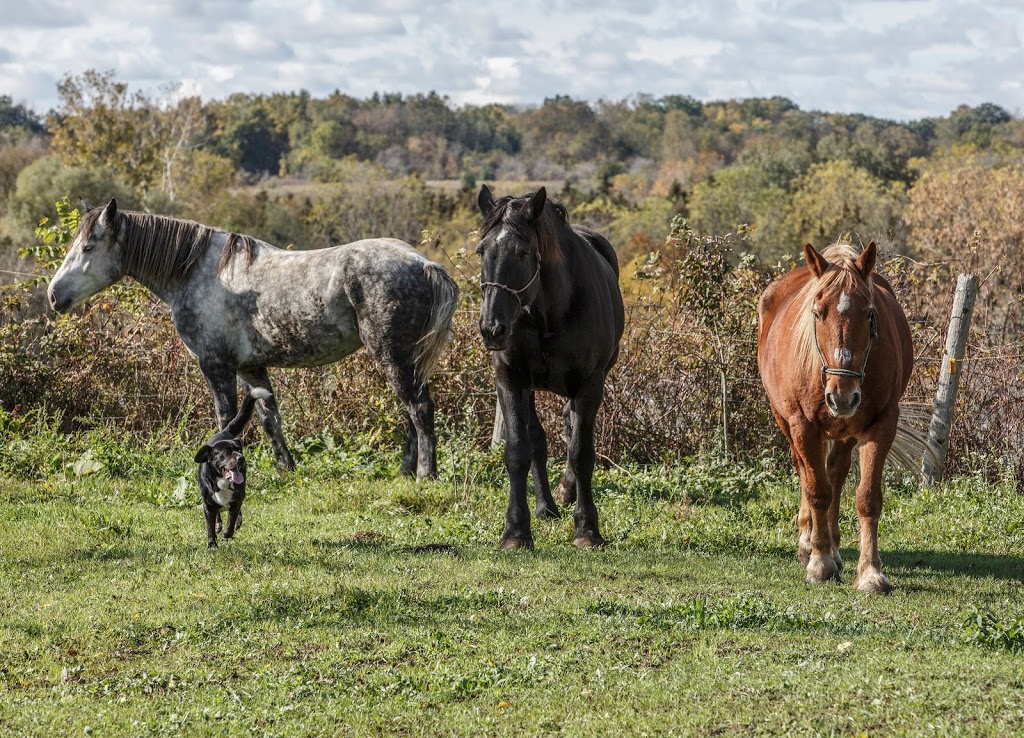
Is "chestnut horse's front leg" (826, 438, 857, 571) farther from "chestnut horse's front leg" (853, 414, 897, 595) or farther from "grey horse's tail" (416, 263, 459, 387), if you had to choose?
"grey horse's tail" (416, 263, 459, 387)

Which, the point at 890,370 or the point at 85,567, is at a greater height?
the point at 890,370

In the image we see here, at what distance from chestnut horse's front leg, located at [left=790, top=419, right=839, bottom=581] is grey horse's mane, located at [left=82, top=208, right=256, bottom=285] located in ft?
17.7

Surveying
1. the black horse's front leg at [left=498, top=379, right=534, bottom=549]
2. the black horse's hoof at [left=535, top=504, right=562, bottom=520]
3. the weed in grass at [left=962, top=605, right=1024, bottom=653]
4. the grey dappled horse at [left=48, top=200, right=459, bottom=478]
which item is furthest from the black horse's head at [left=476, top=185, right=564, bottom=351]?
the weed in grass at [left=962, top=605, right=1024, bottom=653]

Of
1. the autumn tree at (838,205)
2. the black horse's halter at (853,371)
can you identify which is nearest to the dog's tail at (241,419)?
the black horse's halter at (853,371)

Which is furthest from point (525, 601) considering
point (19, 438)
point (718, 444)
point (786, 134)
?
point (786, 134)

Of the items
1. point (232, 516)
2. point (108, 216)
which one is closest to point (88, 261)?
point (108, 216)

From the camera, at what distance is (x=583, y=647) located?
541 cm

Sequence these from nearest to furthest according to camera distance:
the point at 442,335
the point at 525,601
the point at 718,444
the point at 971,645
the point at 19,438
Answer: the point at 971,645 → the point at 525,601 → the point at 442,335 → the point at 718,444 → the point at 19,438

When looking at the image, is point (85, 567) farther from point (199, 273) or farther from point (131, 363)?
point (131, 363)

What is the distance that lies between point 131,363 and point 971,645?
9.43 m

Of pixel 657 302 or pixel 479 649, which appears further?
pixel 657 302

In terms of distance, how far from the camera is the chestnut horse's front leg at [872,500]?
6.54m

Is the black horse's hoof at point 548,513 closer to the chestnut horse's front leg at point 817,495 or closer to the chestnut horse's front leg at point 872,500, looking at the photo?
the chestnut horse's front leg at point 817,495

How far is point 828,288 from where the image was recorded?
20.2ft
